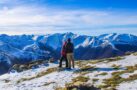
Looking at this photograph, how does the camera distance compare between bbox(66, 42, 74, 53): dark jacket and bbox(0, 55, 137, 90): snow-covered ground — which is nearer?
bbox(0, 55, 137, 90): snow-covered ground

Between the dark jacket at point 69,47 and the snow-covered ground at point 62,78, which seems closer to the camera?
the snow-covered ground at point 62,78

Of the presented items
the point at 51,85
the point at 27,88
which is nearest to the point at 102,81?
the point at 51,85

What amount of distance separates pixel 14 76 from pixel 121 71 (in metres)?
17.2

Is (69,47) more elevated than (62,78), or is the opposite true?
(69,47)

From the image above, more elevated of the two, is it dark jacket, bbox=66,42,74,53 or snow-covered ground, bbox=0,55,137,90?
dark jacket, bbox=66,42,74,53

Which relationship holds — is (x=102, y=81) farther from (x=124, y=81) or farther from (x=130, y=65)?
(x=130, y=65)

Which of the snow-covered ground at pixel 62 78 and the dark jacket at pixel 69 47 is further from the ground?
the dark jacket at pixel 69 47

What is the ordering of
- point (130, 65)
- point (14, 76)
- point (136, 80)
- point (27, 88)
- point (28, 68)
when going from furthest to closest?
point (28, 68) → point (14, 76) → point (130, 65) → point (27, 88) → point (136, 80)

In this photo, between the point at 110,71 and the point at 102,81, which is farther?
the point at 110,71

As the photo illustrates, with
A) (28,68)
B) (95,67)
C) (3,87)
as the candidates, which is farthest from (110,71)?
(28,68)

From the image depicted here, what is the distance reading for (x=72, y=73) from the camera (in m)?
40.3

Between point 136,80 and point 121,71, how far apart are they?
569 centimetres

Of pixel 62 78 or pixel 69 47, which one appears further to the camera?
pixel 69 47

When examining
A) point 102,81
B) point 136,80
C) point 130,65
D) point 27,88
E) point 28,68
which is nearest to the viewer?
point 136,80
